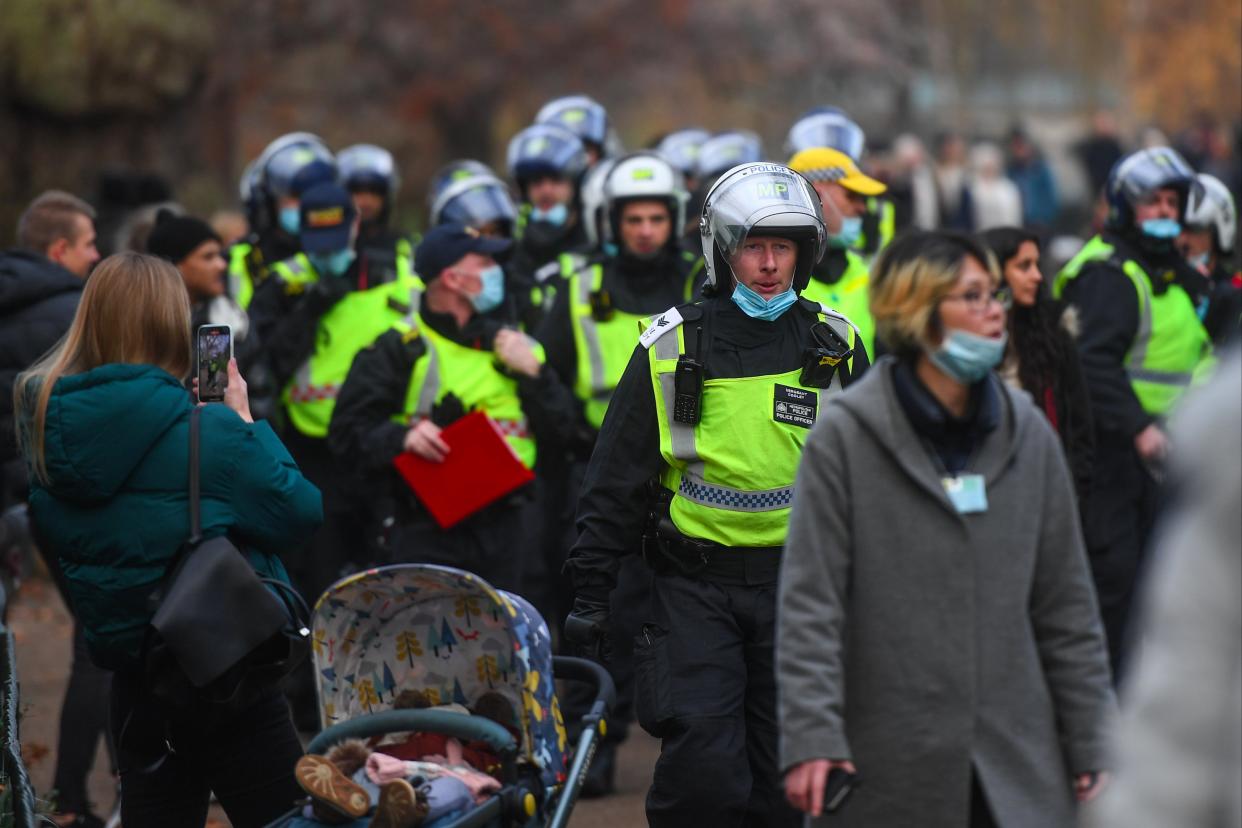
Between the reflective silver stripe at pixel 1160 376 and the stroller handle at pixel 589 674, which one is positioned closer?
the stroller handle at pixel 589 674

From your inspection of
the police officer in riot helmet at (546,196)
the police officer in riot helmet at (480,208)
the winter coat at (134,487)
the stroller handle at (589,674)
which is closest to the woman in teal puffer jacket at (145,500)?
the winter coat at (134,487)

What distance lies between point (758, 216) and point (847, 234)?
3.13 metres

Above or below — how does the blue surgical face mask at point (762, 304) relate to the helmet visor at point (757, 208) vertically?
below

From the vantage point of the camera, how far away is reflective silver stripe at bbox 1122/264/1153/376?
8844mm

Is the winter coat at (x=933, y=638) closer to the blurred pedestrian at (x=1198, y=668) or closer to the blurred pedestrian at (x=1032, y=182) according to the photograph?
the blurred pedestrian at (x=1198, y=668)

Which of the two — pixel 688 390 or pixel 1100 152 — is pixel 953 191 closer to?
pixel 1100 152

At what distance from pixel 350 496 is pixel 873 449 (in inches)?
193

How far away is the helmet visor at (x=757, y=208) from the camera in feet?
19.2

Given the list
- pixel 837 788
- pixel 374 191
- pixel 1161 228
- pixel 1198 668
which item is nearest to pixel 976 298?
pixel 837 788

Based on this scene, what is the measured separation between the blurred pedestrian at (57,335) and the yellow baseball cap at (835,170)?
3122 millimetres

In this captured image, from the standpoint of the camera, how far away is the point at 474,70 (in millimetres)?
28078

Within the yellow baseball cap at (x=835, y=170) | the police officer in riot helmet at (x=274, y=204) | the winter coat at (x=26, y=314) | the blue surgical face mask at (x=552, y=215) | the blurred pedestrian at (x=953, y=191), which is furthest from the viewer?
the blurred pedestrian at (x=953, y=191)

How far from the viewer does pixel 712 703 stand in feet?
18.0

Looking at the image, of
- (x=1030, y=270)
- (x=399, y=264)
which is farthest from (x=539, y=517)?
(x=1030, y=270)
